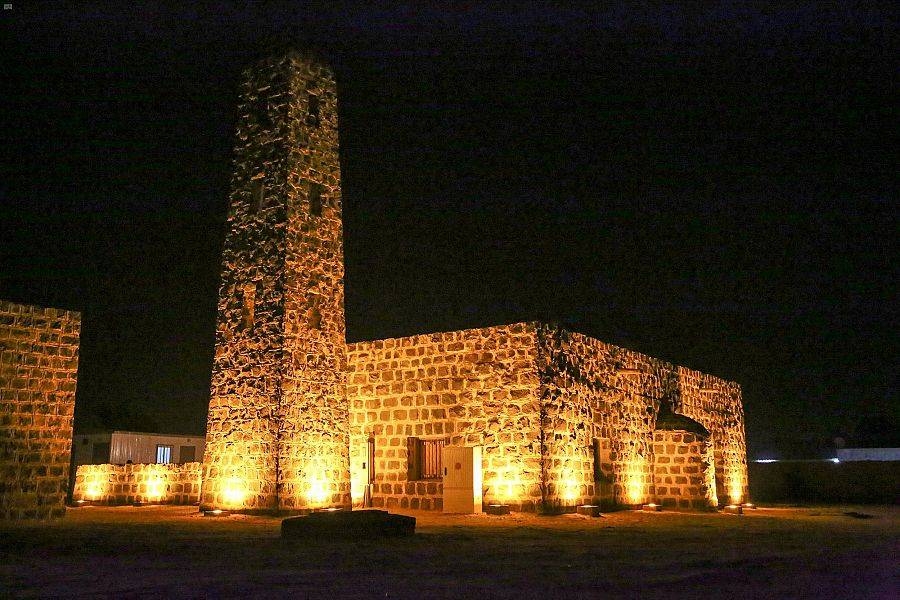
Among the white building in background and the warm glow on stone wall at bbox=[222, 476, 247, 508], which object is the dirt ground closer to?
the warm glow on stone wall at bbox=[222, 476, 247, 508]

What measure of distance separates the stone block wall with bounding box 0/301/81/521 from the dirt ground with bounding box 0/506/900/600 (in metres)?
1.03

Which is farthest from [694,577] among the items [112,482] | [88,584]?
[112,482]

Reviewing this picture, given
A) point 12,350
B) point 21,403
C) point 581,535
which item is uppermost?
point 12,350

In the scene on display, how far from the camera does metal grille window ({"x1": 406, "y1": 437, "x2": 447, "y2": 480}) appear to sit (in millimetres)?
16516

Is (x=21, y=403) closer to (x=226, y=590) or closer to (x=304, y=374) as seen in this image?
(x=304, y=374)

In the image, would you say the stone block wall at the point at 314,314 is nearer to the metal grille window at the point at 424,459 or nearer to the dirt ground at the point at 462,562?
the metal grille window at the point at 424,459

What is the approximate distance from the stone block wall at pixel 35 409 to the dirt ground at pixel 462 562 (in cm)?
103

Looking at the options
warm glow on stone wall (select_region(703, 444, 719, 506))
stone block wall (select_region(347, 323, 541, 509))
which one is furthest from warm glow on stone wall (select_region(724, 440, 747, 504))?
stone block wall (select_region(347, 323, 541, 509))

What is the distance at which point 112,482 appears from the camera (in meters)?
17.9

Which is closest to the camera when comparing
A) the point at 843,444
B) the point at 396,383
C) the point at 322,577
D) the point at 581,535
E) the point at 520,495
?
the point at 322,577

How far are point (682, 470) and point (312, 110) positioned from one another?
11.5 m

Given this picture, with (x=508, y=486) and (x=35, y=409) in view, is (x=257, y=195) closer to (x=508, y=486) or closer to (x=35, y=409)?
(x=35, y=409)

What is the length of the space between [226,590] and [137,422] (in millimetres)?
51461

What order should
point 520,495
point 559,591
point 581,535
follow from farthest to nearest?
point 520,495 → point 581,535 → point 559,591
